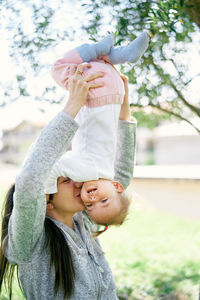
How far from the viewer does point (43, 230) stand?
1600mm

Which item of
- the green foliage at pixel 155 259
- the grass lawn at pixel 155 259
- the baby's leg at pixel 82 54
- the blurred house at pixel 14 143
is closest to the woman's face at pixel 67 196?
the baby's leg at pixel 82 54

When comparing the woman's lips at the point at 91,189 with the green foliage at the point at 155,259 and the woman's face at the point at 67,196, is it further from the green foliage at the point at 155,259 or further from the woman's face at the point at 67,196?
the green foliage at the point at 155,259

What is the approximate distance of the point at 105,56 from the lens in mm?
1705

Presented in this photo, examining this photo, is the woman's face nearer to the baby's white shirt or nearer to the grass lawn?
the baby's white shirt

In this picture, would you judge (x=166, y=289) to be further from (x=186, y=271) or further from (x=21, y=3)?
(x=21, y=3)

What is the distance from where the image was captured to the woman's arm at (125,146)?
192 cm

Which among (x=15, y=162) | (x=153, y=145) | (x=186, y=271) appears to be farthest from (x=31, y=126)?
(x=186, y=271)

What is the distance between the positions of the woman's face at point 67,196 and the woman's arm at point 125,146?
311 mm

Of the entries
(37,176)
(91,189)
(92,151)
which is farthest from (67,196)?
(37,176)

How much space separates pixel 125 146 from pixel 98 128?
0.31 meters

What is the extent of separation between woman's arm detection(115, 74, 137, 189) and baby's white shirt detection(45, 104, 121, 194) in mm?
217

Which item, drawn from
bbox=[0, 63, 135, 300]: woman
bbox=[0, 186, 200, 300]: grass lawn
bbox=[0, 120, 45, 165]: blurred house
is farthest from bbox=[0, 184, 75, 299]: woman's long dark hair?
bbox=[0, 120, 45, 165]: blurred house

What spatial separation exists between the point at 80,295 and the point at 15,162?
21.2 meters

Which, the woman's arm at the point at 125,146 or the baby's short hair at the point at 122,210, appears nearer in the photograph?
the baby's short hair at the point at 122,210
